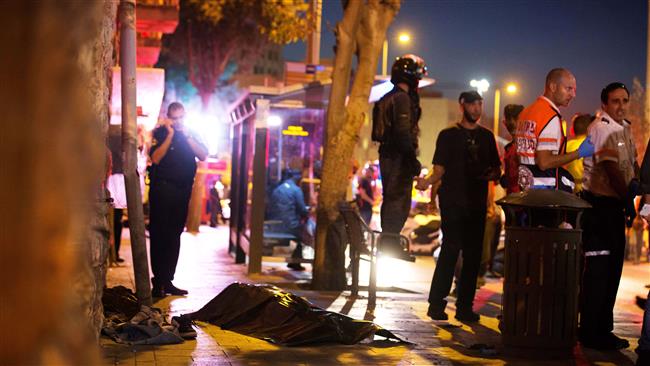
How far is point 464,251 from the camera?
29.7 feet

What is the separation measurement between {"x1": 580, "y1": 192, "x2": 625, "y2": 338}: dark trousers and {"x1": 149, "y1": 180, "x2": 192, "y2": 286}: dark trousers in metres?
4.40

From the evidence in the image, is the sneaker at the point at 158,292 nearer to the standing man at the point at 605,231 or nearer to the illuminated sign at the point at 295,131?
the standing man at the point at 605,231

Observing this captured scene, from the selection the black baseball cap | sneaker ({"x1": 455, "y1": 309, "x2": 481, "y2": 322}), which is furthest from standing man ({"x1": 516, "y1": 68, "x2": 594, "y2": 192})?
sneaker ({"x1": 455, "y1": 309, "x2": 481, "y2": 322})

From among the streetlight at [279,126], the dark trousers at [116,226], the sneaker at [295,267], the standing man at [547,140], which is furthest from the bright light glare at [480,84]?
the standing man at [547,140]

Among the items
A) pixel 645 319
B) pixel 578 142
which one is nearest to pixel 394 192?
pixel 578 142

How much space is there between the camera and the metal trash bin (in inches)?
271

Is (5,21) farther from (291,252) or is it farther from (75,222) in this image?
(291,252)

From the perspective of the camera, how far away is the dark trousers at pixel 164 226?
32.9 feet

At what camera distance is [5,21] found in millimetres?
1465

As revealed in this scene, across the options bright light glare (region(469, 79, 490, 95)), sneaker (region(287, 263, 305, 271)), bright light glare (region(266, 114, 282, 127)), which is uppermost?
bright light glare (region(469, 79, 490, 95))

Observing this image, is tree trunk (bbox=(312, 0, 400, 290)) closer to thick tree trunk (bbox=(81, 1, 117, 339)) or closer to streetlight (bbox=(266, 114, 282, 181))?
thick tree trunk (bbox=(81, 1, 117, 339))

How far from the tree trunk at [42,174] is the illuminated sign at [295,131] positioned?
16.6 metres

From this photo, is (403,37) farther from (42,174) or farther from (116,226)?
(42,174)

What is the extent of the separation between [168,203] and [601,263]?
460cm
